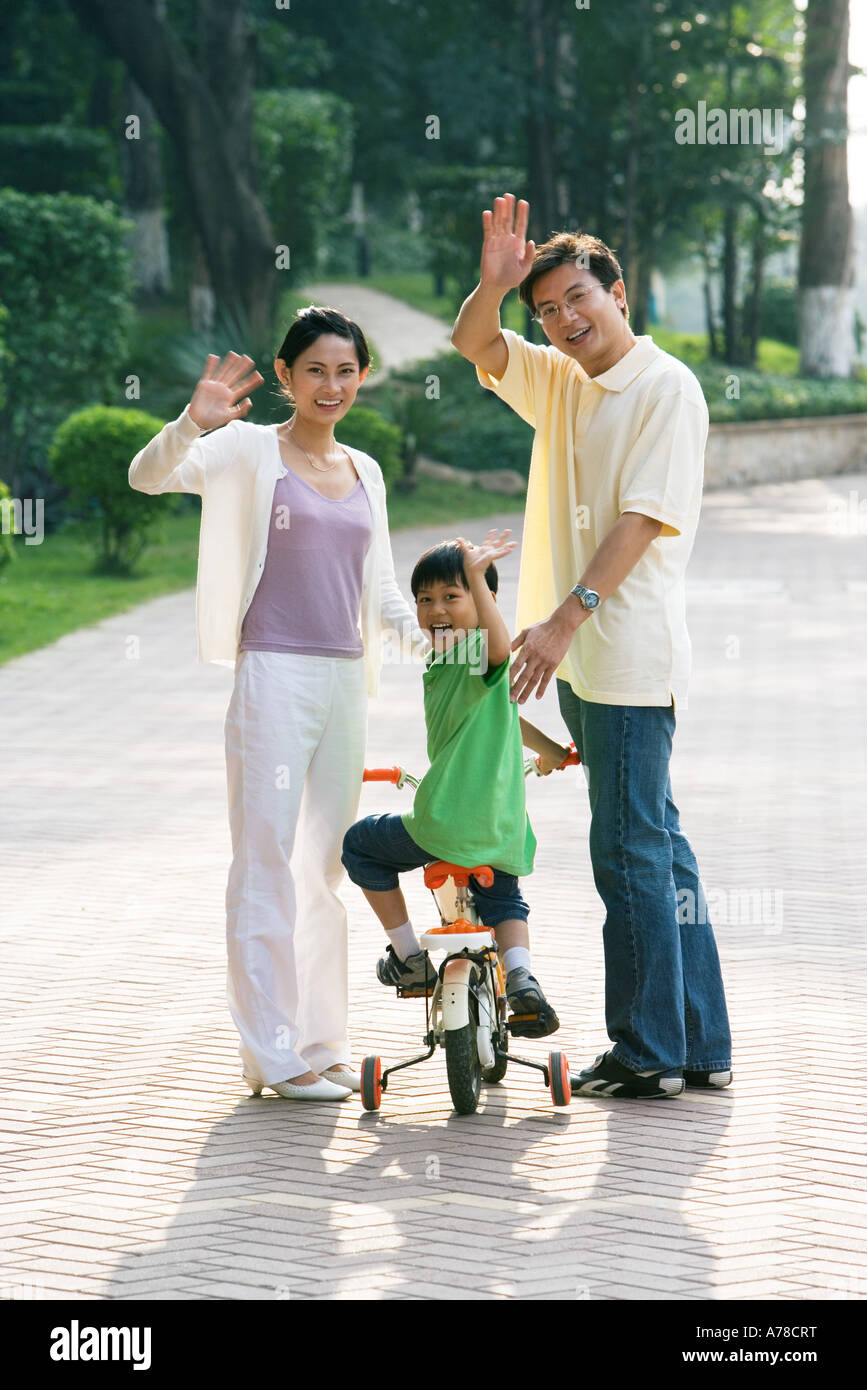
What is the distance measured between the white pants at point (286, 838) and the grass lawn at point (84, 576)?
346 inches

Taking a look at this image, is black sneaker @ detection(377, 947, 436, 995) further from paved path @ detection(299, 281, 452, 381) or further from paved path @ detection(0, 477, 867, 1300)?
paved path @ detection(299, 281, 452, 381)

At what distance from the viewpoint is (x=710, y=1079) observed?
4.94 metres

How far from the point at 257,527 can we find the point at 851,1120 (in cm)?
215

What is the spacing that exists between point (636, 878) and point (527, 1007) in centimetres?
44

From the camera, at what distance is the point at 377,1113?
4754mm

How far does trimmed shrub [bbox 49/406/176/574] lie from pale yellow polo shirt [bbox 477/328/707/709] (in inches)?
468

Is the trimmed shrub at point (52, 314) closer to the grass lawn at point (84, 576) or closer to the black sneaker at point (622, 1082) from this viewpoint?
the grass lawn at point (84, 576)

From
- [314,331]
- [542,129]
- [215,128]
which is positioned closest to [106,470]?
[215,128]

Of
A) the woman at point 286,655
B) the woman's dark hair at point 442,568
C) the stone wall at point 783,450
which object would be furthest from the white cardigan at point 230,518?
the stone wall at point 783,450

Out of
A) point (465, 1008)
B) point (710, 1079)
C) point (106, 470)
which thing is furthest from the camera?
point (106, 470)

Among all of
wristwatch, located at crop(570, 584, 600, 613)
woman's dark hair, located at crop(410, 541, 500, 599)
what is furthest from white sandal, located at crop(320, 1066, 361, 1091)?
wristwatch, located at crop(570, 584, 600, 613)

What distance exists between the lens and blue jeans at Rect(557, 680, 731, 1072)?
15.5 feet

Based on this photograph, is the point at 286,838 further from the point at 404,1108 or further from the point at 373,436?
the point at 373,436

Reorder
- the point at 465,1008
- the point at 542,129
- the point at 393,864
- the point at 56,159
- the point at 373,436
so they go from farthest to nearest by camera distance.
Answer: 1. the point at 56,159
2. the point at 542,129
3. the point at 373,436
4. the point at 393,864
5. the point at 465,1008
